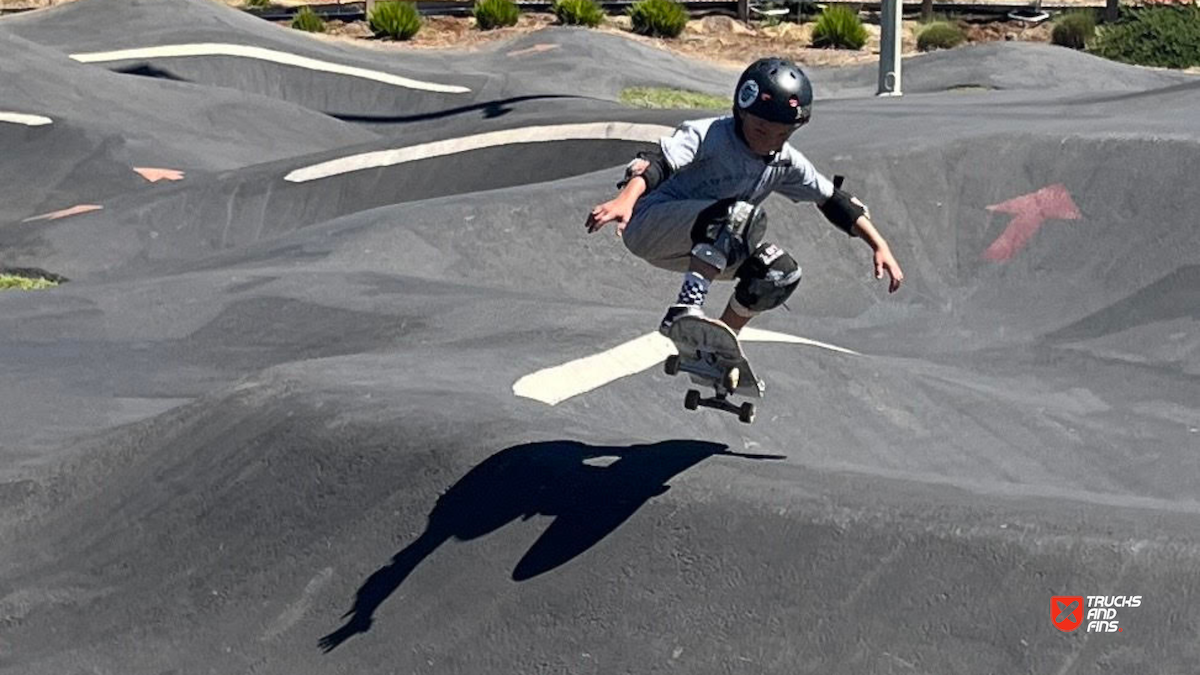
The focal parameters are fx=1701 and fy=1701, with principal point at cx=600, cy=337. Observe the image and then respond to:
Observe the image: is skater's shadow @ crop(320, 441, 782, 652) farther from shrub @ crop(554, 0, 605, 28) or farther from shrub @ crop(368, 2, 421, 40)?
shrub @ crop(554, 0, 605, 28)

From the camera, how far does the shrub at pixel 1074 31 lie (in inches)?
1540

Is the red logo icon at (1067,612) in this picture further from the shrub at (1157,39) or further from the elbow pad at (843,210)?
the shrub at (1157,39)

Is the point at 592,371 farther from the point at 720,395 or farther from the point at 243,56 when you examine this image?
the point at 243,56

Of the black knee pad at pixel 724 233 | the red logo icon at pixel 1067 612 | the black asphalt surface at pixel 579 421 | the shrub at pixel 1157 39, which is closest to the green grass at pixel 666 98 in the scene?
the black asphalt surface at pixel 579 421

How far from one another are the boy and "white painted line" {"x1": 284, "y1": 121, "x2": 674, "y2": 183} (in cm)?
1170

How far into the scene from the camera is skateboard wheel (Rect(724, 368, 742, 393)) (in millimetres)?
6918

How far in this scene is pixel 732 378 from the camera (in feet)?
22.7

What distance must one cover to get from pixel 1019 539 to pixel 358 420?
3558mm

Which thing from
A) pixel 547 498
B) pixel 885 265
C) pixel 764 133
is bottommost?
pixel 547 498

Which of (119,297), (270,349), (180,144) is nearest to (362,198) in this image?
(180,144)

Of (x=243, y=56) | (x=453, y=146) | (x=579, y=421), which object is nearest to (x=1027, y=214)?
(x=453, y=146)

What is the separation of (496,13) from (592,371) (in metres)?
33.8

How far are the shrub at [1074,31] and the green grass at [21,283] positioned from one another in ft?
90.7

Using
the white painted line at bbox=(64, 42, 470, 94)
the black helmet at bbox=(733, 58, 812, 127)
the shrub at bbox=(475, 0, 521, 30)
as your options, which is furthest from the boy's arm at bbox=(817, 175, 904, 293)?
the shrub at bbox=(475, 0, 521, 30)
